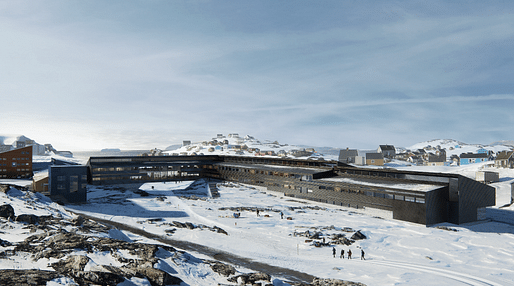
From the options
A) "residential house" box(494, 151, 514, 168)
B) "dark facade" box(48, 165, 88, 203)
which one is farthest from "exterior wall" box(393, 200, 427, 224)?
"residential house" box(494, 151, 514, 168)

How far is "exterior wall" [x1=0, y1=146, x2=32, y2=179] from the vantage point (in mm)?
103188

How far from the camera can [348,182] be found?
72.4m

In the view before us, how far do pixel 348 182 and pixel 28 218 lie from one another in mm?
61349

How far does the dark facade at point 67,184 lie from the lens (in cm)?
7031

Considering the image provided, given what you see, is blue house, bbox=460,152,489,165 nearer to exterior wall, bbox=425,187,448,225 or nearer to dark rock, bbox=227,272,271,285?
exterior wall, bbox=425,187,448,225

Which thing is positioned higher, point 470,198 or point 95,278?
point 95,278

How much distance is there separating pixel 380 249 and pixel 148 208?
47.1 meters

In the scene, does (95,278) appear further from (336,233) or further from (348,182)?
(348,182)

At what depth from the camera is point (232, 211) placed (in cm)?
6297

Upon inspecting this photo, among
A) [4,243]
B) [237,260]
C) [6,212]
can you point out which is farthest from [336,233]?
[6,212]

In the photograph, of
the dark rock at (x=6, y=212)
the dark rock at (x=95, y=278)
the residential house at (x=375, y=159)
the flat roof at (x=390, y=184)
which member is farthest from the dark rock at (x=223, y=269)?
the residential house at (x=375, y=159)

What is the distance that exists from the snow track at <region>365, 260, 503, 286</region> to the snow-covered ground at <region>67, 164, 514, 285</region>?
11cm

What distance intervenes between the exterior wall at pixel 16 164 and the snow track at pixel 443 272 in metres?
119

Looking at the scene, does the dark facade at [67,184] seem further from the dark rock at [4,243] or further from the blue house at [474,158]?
the blue house at [474,158]
